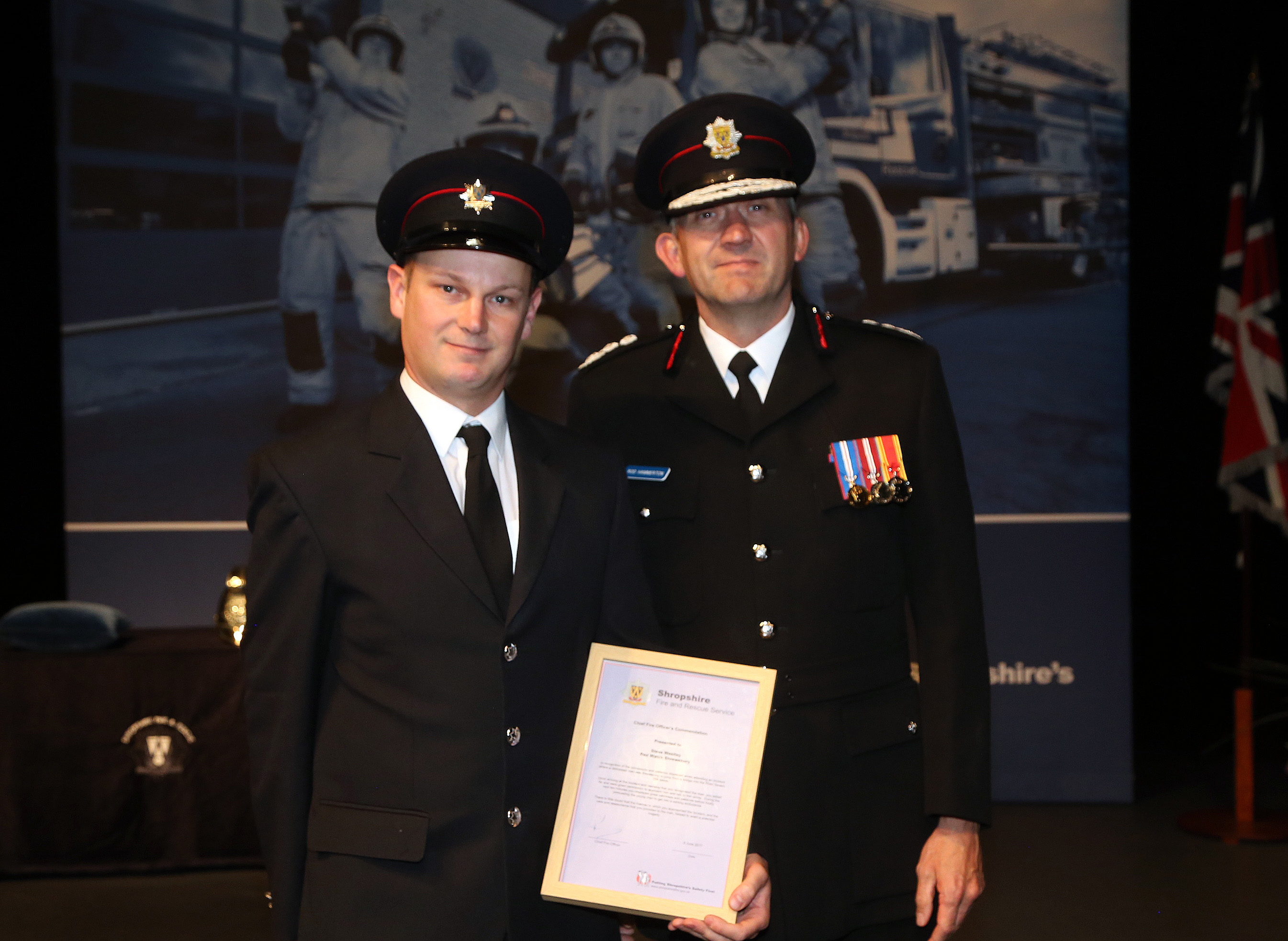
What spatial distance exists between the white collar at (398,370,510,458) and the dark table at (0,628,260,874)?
2381 millimetres

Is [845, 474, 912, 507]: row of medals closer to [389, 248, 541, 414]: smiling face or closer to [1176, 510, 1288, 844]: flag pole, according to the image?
[389, 248, 541, 414]: smiling face

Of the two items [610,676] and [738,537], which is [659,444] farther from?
[610,676]

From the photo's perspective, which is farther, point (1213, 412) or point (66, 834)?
point (1213, 412)

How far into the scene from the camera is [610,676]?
4.93 feet

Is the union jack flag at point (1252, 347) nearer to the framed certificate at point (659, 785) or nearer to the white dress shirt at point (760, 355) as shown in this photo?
the white dress shirt at point (760, 355)

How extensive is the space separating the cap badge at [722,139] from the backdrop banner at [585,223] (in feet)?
8.32

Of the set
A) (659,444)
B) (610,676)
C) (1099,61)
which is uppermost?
(1099,61)

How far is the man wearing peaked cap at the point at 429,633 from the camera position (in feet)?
4.59

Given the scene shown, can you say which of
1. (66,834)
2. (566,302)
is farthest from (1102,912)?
(66,834)

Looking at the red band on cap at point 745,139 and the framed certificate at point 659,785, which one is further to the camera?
the red band on cap at point 745,139

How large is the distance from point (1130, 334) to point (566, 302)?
7.82 feet

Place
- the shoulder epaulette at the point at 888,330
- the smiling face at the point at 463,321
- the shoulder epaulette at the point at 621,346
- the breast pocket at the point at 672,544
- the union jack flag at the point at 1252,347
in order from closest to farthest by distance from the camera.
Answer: the smiling face at the point at 463,321 < the breast pocket at the point at 672,544 < the shoulder epaulette at the point at 888,330 < the shoulder epaulette at the point at 621,346 < the union jack flag at the point at 1252,347

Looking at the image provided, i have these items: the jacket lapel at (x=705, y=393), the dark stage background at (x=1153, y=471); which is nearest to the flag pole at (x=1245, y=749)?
the dark stage background at (x=1153, y=471)

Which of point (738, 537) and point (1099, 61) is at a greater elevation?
point (1099, 61)
